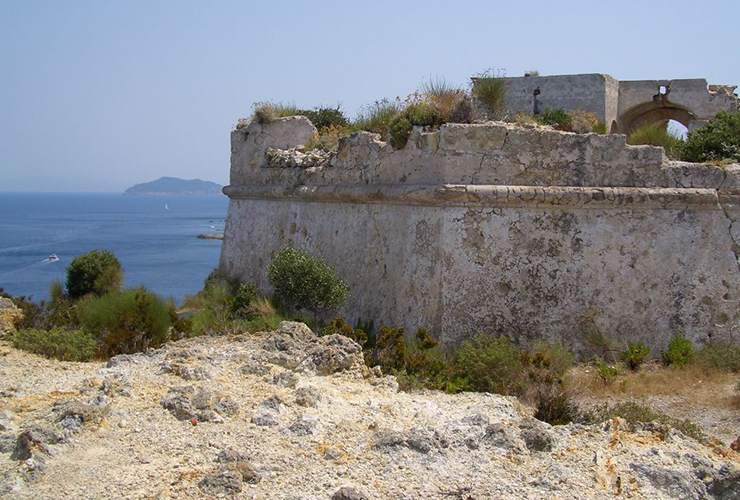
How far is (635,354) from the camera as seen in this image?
912 centimetres

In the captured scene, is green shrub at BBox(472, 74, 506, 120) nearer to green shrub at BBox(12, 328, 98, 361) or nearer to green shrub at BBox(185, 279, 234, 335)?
green shrub at BBox(185, 279, 234, 335)

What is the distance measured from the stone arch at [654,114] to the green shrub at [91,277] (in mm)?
11416

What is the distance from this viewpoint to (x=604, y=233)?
30.9 ft

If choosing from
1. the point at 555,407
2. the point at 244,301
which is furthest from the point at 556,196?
the point at 244,301

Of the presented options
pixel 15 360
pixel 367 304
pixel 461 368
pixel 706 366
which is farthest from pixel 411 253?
pixel 15 360

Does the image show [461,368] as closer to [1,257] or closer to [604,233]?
[604,233]

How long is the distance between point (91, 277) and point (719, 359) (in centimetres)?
1229

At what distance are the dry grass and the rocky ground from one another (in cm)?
150

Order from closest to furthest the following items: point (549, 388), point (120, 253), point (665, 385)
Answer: point (549, 388) < point (665, 385) < point (120, 253)

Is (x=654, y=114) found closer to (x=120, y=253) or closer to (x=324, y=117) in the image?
(x=324, y=117)

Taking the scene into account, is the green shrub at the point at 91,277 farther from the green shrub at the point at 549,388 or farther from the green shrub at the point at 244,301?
the green shrub at the point at 549,388

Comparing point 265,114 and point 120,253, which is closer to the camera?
point 265,114

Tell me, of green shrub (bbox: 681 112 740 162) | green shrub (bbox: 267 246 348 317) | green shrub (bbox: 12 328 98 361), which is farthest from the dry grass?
green shrub (bbox: 12 328 98 361)

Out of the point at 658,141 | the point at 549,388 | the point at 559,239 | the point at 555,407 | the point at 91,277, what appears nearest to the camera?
the point at 555,407
